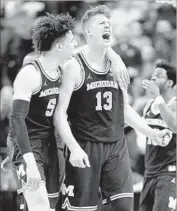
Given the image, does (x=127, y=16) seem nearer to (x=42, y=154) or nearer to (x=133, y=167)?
(x=133, y=167)

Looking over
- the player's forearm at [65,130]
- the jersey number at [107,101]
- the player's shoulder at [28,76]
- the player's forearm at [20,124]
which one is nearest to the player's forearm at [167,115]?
the jersey number at [107,101]

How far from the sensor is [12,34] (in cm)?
887

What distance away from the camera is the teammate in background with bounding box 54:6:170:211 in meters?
4.98

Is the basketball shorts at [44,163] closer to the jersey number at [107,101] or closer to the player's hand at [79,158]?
the player's hand at [79,158]

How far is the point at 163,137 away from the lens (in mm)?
5773

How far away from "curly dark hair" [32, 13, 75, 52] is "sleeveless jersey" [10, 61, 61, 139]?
20 cm

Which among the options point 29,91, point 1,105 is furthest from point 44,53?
point 1,105

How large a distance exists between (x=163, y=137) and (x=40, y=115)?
143 cm

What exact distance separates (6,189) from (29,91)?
9.94 feet

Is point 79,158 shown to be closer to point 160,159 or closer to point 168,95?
point 160,159

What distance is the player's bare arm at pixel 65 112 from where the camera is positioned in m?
4.78

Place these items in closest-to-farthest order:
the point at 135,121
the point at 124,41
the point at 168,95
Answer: the point at 135,121
the point at 168,95
the point at 124,41

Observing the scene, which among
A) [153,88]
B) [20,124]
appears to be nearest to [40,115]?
[20,124]

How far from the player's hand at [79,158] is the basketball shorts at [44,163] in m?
0.26
